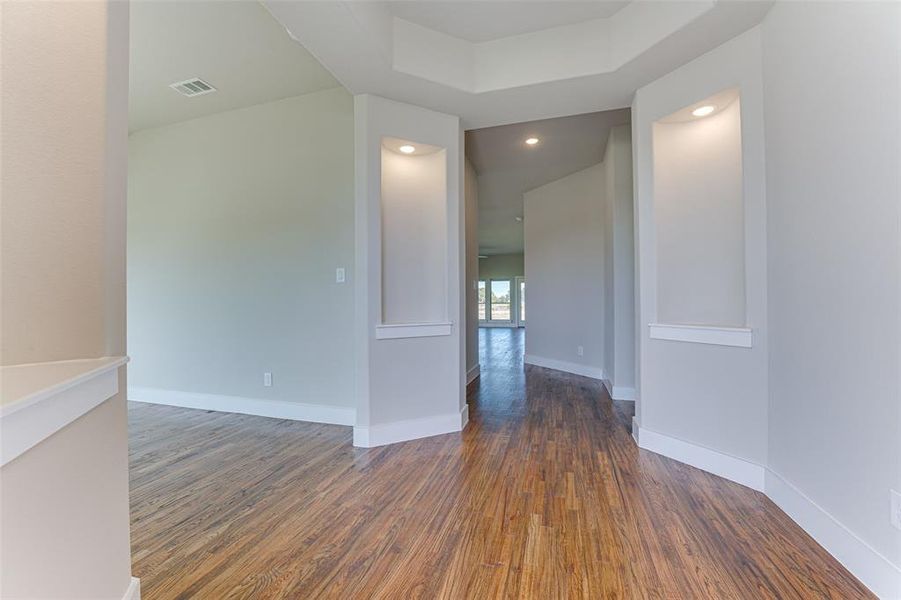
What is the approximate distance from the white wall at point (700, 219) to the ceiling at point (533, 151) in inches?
44.4

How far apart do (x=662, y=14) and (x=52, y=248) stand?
279 centimetres

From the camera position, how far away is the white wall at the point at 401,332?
9.04ft

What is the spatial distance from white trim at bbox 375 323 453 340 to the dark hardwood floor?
0.77 m

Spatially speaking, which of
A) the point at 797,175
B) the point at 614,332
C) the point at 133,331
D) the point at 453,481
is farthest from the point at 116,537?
the point at 614,332

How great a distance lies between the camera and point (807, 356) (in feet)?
5.65

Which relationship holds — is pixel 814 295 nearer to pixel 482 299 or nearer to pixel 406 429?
pixel 406 429

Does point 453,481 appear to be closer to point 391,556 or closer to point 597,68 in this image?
point 391,556

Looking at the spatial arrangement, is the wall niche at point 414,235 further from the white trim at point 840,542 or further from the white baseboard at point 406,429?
the white trim at point 840,542

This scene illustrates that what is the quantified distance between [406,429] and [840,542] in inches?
89.1

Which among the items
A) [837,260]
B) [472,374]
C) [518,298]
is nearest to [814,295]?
[837,260]

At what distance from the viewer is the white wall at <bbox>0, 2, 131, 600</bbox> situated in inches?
31.8

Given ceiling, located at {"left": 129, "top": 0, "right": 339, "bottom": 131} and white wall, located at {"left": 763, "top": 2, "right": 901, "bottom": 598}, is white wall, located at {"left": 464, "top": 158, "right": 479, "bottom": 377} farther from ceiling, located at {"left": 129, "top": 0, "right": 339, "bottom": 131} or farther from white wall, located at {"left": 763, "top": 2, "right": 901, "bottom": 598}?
white wall, located at {"left": 763, "top": 2, "right": 901, "bottom": 598}

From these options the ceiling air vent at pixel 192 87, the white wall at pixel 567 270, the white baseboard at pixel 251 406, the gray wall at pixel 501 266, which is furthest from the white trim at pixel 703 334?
the gray wall at pixel 501 266

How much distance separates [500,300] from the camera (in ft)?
46.4
